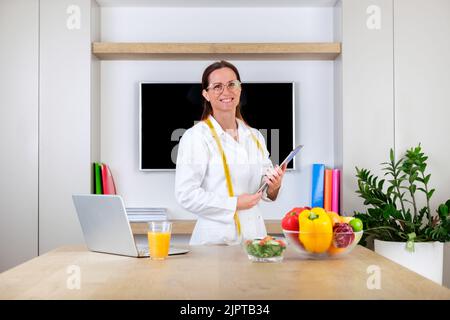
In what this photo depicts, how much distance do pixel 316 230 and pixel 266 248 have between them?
172mm

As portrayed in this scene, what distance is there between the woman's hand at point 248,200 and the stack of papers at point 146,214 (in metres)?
1.44

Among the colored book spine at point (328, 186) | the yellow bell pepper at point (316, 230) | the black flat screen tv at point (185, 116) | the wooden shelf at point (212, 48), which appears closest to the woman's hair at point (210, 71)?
the wooden shelf at point (212, 48)

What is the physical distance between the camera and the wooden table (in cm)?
144

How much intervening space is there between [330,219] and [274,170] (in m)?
1.04

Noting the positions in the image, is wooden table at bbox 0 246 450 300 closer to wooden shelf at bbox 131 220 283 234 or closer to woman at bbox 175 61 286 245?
woman at bbox 175 61 286 245

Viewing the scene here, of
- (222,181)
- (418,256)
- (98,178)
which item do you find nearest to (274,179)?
(222,181)

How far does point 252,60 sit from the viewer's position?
4613 millimetres

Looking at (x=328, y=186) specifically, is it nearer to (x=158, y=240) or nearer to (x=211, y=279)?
(x=158, y=240)

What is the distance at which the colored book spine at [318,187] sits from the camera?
4.45 metres

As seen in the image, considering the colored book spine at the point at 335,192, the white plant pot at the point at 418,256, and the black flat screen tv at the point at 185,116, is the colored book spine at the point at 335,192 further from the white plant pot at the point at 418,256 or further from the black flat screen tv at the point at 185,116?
the white plant pot at the point at 418,256

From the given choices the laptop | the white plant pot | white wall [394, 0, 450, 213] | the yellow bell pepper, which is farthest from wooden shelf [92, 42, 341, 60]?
the yellow bell pepper

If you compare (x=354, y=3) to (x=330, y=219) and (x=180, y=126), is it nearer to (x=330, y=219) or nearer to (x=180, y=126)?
(x=180, y=126)

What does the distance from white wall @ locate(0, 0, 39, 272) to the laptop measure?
2175mm
